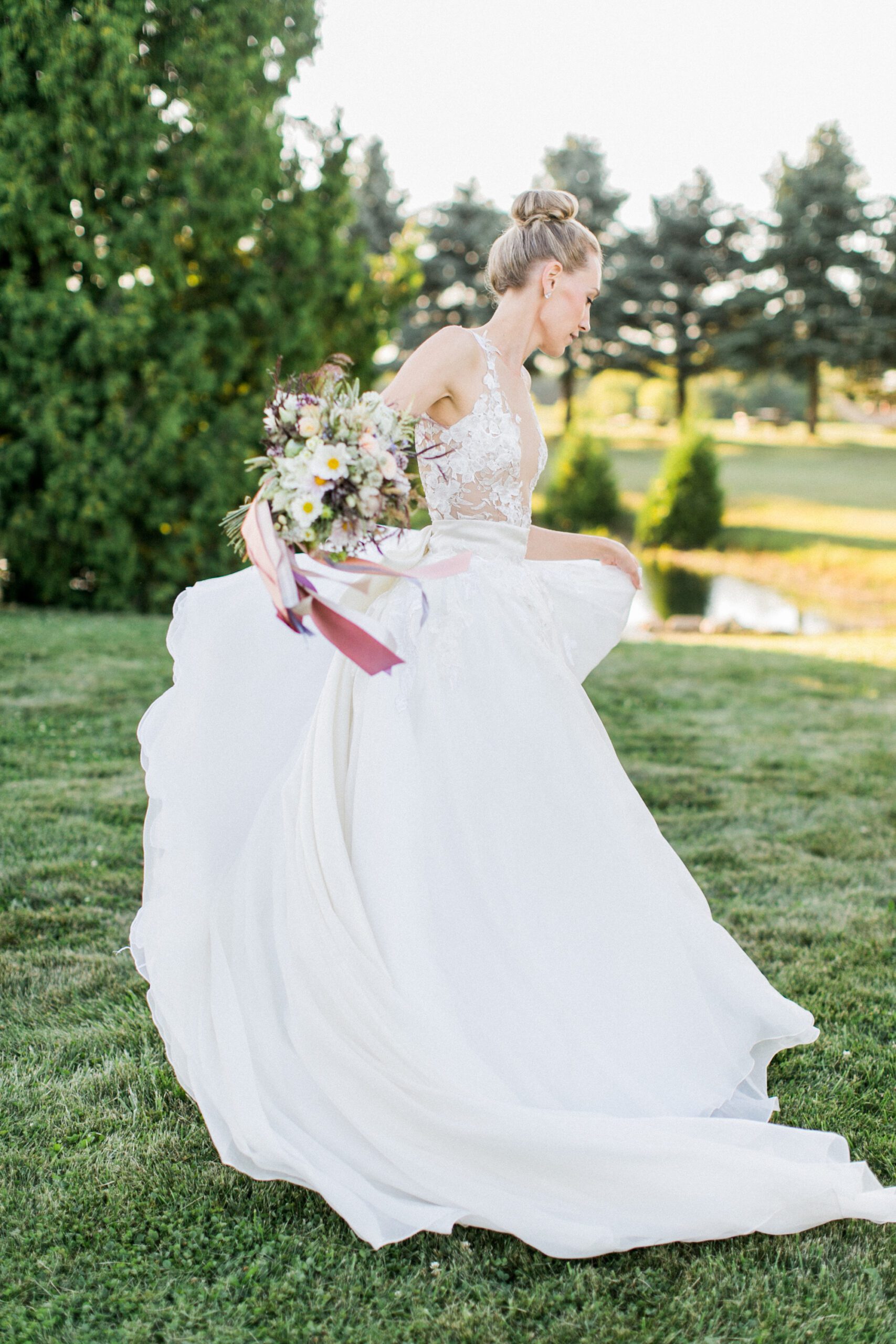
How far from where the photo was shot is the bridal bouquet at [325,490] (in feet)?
7.84

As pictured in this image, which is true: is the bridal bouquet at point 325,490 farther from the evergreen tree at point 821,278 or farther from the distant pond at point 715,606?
the evergreen tree at point 821,278

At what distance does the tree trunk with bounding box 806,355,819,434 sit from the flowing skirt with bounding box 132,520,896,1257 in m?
41.4

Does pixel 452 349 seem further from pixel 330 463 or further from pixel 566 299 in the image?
pixel 330 463

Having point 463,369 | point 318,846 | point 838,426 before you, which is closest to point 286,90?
point 463,369

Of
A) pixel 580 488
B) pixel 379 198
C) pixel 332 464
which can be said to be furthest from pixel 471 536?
pixel 379 198

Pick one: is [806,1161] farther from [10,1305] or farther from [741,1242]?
[10,1305]

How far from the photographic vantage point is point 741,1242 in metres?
2.56

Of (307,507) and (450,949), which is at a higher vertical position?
(307,507)

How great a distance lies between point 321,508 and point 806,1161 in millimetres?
1977

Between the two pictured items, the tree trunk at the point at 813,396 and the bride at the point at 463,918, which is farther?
the tree trunk at the point at 813,396

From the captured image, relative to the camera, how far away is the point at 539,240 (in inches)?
122

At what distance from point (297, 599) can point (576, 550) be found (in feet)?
4.86

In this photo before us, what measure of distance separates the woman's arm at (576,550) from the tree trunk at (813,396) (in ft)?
133

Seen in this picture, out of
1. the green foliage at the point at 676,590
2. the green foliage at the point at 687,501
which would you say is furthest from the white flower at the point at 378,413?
the green foliage at the point at 687,501
